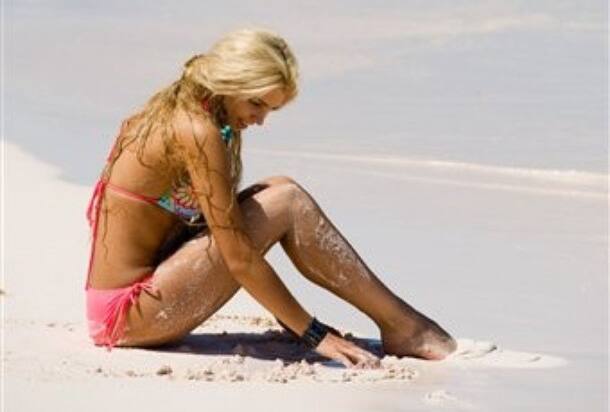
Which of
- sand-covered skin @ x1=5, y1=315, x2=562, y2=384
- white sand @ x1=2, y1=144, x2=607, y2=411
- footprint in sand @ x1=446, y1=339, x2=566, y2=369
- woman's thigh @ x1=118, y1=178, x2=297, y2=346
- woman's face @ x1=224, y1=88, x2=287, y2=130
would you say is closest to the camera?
white sand @ x1=2, y1=144, x2=607, y2=411

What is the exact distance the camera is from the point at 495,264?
6426 mm

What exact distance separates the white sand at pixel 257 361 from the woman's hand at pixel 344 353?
50 millimetres

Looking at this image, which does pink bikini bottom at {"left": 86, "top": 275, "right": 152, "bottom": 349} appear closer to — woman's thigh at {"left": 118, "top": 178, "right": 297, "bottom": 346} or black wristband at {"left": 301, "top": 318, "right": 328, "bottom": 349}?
woman's thigh at {"left": 118, "top": 178, "right": 297, "bottom": 346}

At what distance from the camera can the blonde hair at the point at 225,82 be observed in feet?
14.8

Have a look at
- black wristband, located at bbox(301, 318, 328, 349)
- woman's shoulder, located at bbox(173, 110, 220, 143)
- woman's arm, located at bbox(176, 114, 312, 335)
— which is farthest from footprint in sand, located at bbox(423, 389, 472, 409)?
woman's shoulder, located at bbox(173, 110, 220, 143)

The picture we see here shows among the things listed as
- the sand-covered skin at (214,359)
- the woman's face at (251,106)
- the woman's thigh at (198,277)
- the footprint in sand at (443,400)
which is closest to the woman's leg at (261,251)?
the woman's thigh at (198,277)

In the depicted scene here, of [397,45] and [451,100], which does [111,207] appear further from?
[397,45]

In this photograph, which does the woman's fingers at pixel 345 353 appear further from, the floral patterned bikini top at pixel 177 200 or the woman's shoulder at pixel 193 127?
the woman's shoulder at pixel 193 127

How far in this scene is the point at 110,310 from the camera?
4754mm

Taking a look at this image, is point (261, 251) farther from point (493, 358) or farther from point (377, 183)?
point (377, 183)

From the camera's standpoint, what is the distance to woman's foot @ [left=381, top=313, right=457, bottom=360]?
4.86m

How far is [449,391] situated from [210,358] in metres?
0.78

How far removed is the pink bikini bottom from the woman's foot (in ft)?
2.60

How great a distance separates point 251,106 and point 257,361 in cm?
77
